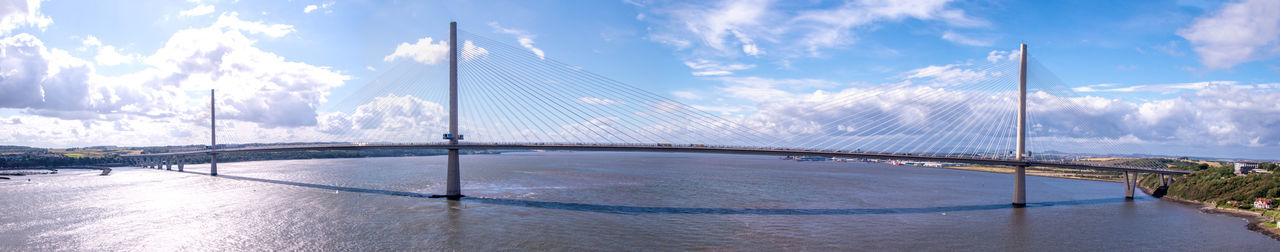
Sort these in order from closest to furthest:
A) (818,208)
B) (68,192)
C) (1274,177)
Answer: (818,208)
(1274,177)
(68,192)

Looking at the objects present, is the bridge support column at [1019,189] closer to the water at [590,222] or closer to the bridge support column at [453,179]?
the water at [590,222]

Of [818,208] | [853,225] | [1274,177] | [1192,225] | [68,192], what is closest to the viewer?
[853,225]

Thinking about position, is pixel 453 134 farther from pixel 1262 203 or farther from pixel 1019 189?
pixel 1262 203

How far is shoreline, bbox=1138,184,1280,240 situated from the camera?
25.7 m

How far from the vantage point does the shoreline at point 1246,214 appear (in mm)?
25669

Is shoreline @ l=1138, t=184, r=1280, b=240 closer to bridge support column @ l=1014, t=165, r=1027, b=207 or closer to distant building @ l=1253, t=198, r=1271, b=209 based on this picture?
distant building @ l=1253, t=198, r=1271, b=209

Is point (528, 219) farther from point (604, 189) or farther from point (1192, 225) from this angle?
point (1192, 225)

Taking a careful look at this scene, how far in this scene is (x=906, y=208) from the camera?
33.8 metres

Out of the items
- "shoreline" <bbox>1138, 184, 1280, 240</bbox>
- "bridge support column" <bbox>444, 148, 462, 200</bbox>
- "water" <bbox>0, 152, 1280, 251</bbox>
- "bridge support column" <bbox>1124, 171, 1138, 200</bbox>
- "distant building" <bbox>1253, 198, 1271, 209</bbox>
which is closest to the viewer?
"water" <bbox>0, 152, 1280, 251</bbox>

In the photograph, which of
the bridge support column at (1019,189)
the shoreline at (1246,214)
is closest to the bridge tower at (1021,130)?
the bridge support column at (1019,189)

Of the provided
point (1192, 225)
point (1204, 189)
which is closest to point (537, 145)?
point (1192, 225)

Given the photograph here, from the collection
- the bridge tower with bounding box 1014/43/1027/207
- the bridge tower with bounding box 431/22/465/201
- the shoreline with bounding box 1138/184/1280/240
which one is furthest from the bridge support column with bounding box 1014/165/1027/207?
the bridge tower with bounding box 431/22/465/201

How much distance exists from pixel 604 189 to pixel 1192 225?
36.6m

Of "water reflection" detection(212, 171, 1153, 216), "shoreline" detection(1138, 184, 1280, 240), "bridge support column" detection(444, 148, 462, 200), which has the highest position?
"bridge support column" detection(444, 148, 462, 200)
